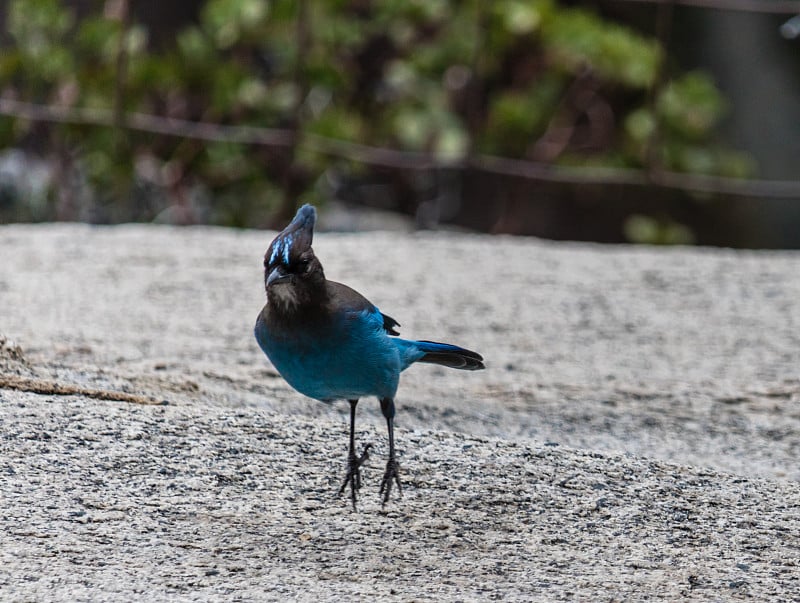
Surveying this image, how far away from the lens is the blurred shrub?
21.8ft

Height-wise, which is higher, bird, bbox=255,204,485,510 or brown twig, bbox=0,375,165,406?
bird, bbox=255,204,485,510

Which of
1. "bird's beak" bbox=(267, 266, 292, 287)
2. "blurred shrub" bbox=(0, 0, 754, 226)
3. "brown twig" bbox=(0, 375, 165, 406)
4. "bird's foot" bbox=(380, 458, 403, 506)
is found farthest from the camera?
"blurred shrub" bbox=(0, 0, 754, 226)

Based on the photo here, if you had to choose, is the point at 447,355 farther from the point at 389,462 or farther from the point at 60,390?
the point at 60,390

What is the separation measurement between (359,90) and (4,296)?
375cm

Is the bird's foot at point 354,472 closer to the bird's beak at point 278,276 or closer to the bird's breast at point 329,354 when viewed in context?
the bird's breast at point 329,354

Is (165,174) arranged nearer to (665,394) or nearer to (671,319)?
(671,319)

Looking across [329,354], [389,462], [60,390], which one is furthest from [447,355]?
[60,390]

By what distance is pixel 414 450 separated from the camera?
2.60 m

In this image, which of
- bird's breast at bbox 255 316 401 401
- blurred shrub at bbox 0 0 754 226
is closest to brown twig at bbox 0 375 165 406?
bird's breast at bbox 255 316 401 401

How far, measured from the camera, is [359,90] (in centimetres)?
734

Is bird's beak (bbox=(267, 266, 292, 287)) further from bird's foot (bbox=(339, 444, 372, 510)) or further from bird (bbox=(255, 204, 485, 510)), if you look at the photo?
bird's foot (bbox=(339, 444, 372, 510))

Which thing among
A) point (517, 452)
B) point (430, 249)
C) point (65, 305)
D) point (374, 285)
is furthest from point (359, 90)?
point (517, 452)

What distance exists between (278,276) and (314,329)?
124 mm

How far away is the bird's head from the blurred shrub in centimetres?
400
